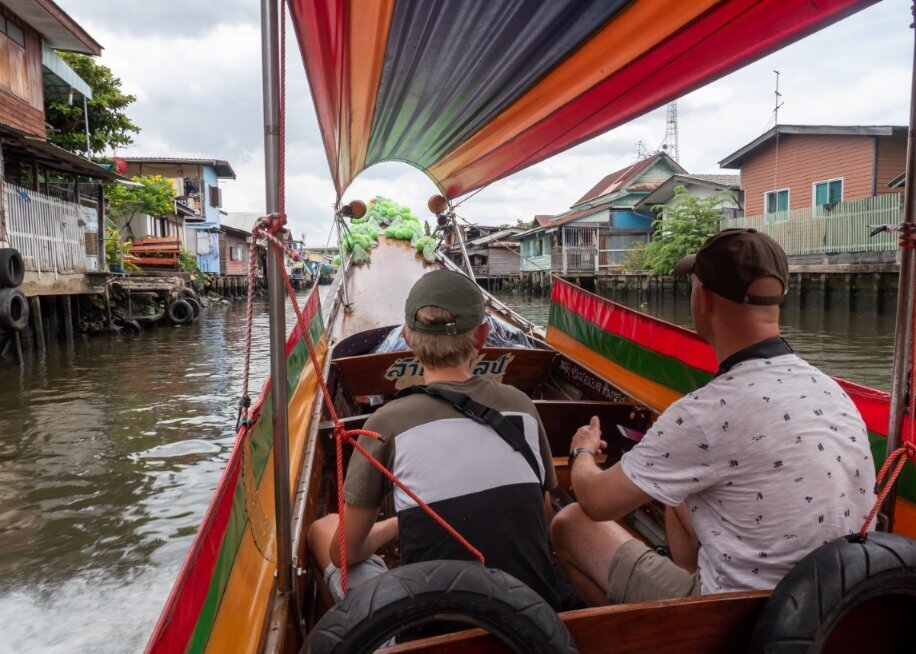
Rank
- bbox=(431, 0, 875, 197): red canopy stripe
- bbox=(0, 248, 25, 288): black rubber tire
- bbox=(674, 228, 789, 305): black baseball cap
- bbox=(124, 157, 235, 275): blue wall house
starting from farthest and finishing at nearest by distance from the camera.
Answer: bbox=(124, 157, 235, 275): blue wall house < bbox=(0, 248, 25, 288): black rubber tire < bbox=(431, 0, 875, 197): red canopy stripe < bbox=(674, 228, 789, 305): black baseball cap

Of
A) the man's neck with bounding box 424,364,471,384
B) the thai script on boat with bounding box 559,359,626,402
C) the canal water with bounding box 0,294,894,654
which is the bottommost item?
the canal water with bounding box 0,294,894,654

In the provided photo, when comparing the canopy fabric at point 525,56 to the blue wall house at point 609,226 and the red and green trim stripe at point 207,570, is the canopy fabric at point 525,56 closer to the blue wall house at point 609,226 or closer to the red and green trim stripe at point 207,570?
the red and green trim stripe at point 207,570

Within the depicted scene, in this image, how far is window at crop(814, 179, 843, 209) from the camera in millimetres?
18656

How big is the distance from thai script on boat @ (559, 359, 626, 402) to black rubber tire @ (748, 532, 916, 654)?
2.64 m

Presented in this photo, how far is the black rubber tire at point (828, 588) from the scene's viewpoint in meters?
1.14

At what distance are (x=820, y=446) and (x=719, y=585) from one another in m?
0.39

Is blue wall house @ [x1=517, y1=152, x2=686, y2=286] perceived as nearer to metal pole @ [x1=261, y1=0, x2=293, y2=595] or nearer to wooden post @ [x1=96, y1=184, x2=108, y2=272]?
wooden post @ [x1=96, y1=184, x2=108, y2=272]

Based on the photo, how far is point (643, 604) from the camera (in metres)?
1.24

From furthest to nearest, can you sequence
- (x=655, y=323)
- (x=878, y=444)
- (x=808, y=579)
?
(x=655, y=323), (x=878, y=444), (x=808, y=579)

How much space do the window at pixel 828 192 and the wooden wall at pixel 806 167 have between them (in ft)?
0.47

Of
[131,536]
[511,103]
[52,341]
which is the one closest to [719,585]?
[511,103]

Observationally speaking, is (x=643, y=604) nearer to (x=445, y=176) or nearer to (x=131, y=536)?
(x=131, y=536)

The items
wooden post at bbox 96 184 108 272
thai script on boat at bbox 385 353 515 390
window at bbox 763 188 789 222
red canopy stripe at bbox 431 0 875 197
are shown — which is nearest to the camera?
red canopy stripe at bbox 431 0 875 197

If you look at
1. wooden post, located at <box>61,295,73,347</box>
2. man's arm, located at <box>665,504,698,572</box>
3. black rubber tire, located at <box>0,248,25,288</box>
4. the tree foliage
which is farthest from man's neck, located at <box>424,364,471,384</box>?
the tree foliage
